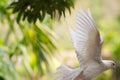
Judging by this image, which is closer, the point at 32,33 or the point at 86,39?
the point at 86,39

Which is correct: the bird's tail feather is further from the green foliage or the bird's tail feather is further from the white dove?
the green foliage

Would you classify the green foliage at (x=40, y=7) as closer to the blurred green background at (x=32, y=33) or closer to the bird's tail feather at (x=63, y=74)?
the blurred green background at (x=32, y=33)

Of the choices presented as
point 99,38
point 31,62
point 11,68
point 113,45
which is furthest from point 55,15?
point 113,45

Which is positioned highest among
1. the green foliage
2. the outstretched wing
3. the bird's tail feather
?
the green foliage

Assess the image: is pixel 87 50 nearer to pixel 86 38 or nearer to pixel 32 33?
pixel 86 38

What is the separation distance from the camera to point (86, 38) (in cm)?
125

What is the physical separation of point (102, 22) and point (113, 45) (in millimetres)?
1029

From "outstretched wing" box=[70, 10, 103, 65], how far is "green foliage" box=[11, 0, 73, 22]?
242mm

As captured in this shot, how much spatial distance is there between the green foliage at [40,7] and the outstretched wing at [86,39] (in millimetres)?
242

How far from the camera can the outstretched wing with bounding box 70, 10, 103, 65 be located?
121cm

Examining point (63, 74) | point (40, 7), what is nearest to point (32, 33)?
point (40, 7)

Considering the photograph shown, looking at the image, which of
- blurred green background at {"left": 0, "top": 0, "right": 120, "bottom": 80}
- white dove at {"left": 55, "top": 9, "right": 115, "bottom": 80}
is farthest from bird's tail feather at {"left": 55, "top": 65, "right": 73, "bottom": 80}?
blurred green background at {"left": 0, "top": 0, "right": 120, "bottom": 80}

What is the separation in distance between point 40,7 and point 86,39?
274 mm

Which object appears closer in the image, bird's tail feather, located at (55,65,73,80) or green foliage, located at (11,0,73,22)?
bird's tail feather, located at (55,65,73,80)
